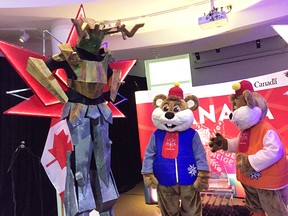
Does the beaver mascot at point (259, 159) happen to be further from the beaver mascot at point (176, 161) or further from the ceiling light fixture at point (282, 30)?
the ceiling light fixture at point (282, 30)

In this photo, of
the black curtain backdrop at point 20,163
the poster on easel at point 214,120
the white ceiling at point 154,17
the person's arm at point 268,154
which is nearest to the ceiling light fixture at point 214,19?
the white ceiling at point 154,17

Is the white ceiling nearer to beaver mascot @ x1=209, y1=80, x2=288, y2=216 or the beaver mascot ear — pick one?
the beaver mascot ear

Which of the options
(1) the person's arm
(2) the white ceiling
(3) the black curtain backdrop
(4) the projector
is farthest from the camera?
(3) the black curtain backdrop

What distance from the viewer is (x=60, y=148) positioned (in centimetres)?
266

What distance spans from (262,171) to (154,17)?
7.05 feet

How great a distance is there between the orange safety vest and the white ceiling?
1487 millimetres

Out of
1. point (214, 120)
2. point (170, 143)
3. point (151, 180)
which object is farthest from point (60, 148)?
point (214, 120)

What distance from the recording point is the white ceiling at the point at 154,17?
2.74 meters

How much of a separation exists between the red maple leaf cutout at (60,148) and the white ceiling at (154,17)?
3.90ft

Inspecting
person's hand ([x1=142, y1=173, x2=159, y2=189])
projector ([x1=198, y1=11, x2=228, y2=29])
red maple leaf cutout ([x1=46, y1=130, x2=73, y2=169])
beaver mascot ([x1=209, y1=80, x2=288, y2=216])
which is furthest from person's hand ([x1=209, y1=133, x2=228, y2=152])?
red maple leaf cutout ([x1=46, y1=130, x2=73, y2=169])

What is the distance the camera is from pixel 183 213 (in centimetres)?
244

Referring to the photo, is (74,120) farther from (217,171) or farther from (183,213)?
(217,171)

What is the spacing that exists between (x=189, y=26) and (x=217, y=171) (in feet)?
6.44

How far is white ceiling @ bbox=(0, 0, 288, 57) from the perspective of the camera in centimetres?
274
